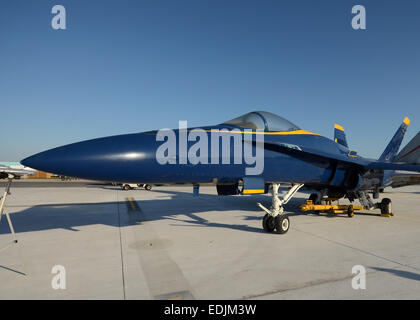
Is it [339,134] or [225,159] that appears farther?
[339,134]

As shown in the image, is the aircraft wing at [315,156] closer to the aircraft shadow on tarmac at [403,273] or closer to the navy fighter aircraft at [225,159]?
the navy fighter aircraft at [225,159]

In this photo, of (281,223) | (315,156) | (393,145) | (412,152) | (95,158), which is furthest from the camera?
(412,152)

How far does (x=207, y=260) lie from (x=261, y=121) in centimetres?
338

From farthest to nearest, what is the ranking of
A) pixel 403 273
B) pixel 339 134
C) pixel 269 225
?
pixel 339 134, pixel 269 225, pixel 403 273

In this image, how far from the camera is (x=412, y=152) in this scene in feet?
54.5

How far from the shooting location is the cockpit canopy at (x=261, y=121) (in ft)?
Result: 19.4

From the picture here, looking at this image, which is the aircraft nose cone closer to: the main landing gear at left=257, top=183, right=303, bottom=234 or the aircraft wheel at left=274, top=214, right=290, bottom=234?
the main landing gear at left=257, top=183, right=303, bottom=234

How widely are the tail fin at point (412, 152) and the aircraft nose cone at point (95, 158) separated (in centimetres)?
1782

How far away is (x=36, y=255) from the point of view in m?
4.64

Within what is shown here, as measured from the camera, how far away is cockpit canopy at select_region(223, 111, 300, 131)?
590cm

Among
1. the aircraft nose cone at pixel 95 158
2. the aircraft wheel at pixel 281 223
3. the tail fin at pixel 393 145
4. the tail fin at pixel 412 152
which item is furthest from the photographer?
the tail fin at pixel 412 152

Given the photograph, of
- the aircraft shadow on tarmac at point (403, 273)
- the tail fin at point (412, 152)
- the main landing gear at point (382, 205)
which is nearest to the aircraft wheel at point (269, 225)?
the aircraft shadow on tarmac at point (403, 273)

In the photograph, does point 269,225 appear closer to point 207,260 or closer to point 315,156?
point 315,156

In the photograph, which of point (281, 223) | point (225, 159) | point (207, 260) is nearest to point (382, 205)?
point (281, 223)
